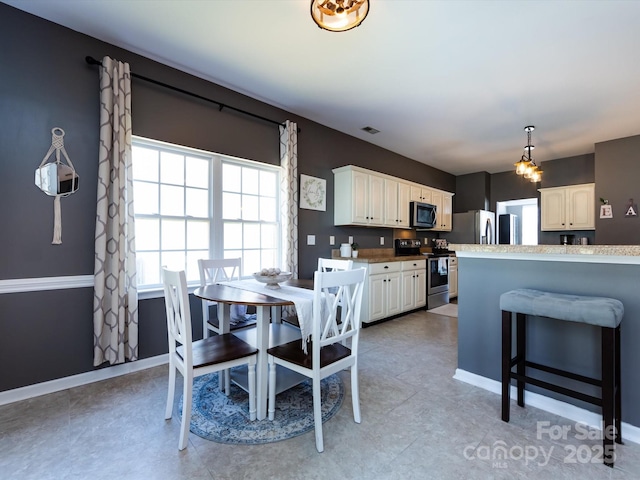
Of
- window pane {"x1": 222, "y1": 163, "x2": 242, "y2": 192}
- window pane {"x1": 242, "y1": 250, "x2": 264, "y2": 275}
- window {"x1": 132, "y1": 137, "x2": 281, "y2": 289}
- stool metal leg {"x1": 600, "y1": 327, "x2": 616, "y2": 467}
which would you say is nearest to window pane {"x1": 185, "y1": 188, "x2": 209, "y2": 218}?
window {"x1": 132, "y1": 137, "x2": 281, "y2": 289}

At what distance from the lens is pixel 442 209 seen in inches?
238

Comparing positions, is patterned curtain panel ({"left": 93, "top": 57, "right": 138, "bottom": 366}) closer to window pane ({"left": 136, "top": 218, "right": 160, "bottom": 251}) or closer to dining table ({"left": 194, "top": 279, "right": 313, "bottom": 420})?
window pane ({"left": 136, "top": 218, "right": 160, "bottom": 251})

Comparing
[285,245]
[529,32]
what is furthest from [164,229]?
[529,32]

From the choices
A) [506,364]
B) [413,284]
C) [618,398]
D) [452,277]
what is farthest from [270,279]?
[452,277]

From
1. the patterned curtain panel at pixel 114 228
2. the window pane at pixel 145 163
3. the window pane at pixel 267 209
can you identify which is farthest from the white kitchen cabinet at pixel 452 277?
the patterned curtain panel at pixel 114 228

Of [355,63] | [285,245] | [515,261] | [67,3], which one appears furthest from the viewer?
[285,245]

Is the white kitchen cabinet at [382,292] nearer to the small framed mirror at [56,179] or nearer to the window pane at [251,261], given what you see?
the window pane at [251,261]

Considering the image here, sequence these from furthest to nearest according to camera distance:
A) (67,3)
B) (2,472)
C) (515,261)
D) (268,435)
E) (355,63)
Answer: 1. (355,63)
2. (515,261)
3. (67,3)
4. (268,435)
5. (2,472)

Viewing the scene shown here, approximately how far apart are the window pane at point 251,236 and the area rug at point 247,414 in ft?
4.91

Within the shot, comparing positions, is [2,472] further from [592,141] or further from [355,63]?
[592,141]

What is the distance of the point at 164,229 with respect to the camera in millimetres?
2857

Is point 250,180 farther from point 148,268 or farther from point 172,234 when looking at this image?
point 148,268

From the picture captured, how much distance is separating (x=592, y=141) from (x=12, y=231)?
704 centimetres

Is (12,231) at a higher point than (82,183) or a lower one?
lower
